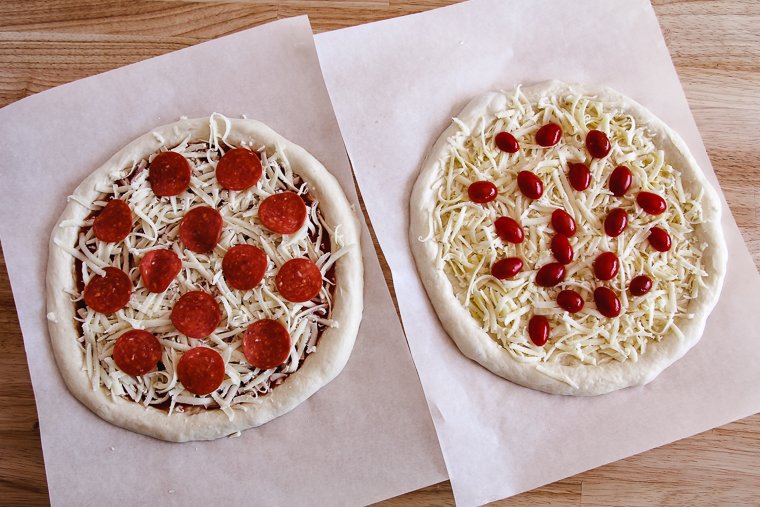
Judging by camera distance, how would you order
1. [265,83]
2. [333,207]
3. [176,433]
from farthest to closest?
1. [265,83]
2. [333,207]
3. [176,433]

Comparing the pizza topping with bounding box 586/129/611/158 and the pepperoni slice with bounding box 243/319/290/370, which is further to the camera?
the pizza topping with bounding box 586/129/611/158

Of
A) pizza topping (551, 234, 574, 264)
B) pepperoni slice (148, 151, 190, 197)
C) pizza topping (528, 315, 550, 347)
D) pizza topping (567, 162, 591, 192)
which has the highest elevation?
pepperoni slice (148, 151, 190, 197)

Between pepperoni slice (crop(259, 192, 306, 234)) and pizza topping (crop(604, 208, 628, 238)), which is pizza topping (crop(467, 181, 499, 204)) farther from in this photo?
pepperoni slice (crop(259, 192, 306, 234))

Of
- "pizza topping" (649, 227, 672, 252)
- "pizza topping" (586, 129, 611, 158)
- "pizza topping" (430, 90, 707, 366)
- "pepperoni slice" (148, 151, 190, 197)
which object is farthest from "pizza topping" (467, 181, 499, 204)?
"pepperoni slice" (148, 151, 190, 197)

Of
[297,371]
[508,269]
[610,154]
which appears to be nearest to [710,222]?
[610,154]

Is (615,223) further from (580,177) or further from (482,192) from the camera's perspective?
(482,192)

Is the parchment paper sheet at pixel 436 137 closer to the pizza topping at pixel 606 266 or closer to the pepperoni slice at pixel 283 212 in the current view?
the pepperoni slice at pixel 283 212

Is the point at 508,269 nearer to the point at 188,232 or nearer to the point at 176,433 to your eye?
the point at 188,232
